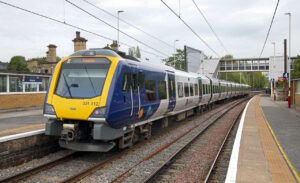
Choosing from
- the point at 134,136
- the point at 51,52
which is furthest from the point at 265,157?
the point at 51,52

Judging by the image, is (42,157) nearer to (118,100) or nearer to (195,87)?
(118,100)

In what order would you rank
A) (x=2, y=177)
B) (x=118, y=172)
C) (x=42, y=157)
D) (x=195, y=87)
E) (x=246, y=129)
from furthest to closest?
(x=195, y=87)
(x=246, y=129)
(x=42, y=157)
(x=118, y=172)
(x=2, y=177)

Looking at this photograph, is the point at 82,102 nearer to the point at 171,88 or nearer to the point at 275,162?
the point at 275,162

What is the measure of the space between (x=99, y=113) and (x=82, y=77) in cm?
128

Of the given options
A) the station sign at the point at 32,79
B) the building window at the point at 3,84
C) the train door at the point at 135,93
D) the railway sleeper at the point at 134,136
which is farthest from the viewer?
the station sign at the point at 32,79

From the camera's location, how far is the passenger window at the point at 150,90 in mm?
9086

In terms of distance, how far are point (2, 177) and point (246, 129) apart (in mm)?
9545

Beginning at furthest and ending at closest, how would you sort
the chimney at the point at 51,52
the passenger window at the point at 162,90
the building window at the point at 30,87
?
the chimney at the point at 51,52, the building window at the point at 30,87, the passenger window at the point at 162,90

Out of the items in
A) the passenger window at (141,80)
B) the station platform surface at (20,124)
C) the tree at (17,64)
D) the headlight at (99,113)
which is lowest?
the station platform surface at (20,124)

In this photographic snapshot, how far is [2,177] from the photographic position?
5961 mm

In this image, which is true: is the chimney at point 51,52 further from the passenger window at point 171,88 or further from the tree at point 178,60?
the passenger window at point 171,88

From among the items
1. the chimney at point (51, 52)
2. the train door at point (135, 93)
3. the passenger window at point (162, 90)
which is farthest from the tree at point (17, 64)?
the train door at point (135, 93)

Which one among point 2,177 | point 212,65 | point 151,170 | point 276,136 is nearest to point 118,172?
point 151,170

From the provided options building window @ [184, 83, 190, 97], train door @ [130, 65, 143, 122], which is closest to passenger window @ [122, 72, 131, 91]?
train door @ [130, 65, 143, 122]
